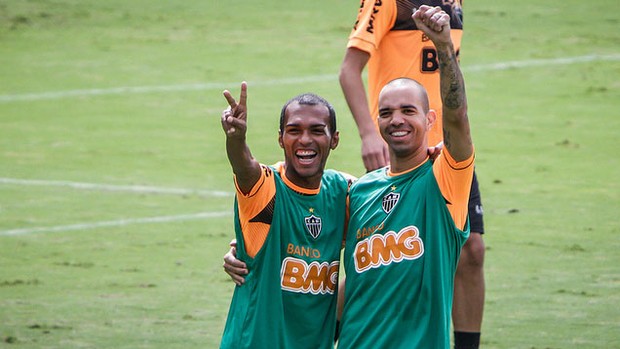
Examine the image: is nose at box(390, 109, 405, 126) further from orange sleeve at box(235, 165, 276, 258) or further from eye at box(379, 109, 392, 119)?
orange sleeve at box(235, 165, 276, 258)

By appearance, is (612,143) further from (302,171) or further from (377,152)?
(302,171)

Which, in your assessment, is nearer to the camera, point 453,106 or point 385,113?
point 453,106

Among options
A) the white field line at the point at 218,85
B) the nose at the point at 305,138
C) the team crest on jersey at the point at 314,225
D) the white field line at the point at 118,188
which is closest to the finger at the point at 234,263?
the team crest on jersey at the point at 314,225

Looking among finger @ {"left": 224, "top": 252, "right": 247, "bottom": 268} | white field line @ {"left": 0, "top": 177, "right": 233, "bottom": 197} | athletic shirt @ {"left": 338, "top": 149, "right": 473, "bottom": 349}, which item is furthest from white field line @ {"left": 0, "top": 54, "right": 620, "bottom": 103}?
athletic shirt @ {"left": 338, "top": 149, "right": 473, "bottom": 349}

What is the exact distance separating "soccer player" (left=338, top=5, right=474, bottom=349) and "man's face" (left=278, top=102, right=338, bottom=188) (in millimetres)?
252

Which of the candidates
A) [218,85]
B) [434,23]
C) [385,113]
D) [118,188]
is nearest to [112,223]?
[118,188]

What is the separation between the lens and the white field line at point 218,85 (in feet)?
65.8

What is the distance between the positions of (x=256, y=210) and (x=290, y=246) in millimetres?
215

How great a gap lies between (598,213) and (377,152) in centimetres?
579

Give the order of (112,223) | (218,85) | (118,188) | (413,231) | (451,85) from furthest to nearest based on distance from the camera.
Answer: (218,85)
(118,188)
(112,223)
(413,231)
(451,85)

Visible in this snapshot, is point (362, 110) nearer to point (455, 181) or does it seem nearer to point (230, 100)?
point (455, 181)

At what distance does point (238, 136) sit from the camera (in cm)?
569

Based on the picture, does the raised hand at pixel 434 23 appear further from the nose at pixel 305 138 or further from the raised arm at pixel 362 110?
the raised arm at pixel 362 110

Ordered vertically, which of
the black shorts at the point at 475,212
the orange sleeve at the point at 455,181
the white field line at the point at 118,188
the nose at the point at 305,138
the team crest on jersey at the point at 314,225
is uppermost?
A: the nose at the point at 305,138
